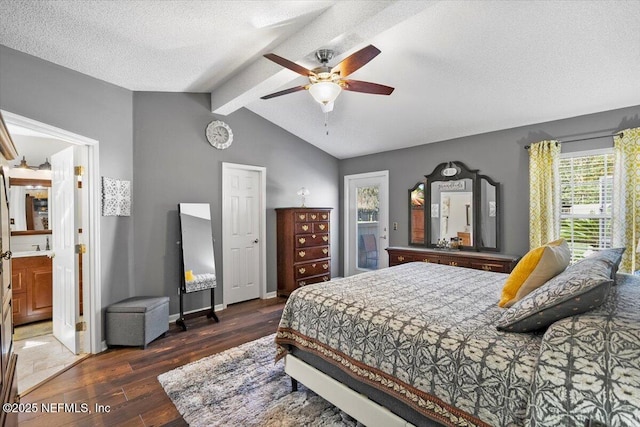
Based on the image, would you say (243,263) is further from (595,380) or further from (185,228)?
(595,380)

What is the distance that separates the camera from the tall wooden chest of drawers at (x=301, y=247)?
4.62 metres

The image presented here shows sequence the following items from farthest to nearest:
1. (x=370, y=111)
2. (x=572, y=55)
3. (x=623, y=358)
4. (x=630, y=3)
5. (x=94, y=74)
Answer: (x=370, y=111), (x=94, y=74), (x=572, y=55), (x=630, y=3), (x=623, y=358)

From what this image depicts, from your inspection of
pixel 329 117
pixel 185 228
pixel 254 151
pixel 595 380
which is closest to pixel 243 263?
pixel 185 228

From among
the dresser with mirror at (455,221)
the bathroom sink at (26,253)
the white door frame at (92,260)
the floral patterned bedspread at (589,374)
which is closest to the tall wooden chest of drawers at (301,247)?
the dresser with mirror at (455,221)

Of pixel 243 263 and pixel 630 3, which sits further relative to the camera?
pixel 243 263

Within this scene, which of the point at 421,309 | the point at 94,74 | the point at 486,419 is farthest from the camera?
the point at 94,74

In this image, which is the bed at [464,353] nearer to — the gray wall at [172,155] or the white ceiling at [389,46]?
the white ceiling at [389,46]

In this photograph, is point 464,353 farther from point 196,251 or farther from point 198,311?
point 198,311

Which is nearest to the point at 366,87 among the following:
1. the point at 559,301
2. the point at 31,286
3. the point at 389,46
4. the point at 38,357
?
the point at 389,46

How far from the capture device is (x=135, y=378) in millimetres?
2436

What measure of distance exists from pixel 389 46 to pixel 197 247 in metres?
3.14

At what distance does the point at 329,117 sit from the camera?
4363mm

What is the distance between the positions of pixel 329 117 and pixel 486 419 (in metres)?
3.92

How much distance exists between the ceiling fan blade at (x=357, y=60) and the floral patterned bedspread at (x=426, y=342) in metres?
1.68
